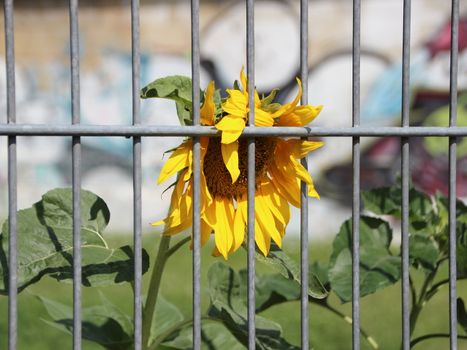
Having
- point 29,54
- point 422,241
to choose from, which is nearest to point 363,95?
point 29,54

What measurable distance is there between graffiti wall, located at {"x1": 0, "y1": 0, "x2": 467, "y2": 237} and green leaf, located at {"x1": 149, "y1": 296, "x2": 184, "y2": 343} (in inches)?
279

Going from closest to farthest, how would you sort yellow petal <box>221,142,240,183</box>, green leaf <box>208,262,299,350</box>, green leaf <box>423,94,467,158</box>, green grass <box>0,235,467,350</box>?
yellow petal <box>221,142,240,183</box>, green leaf <box>208,262,299,350</box>, green grass <box>0,235,467,350</box>, green leaf <box>423,94,467,158</box>

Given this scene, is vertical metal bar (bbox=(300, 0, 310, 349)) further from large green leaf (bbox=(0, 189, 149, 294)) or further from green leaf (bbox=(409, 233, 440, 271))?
green leaf (bbox=(409, 233, 440, 271))

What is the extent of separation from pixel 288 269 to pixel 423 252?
565 millimetres

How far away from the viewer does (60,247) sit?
6.06 feet

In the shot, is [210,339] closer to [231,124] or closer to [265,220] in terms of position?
[265,220]

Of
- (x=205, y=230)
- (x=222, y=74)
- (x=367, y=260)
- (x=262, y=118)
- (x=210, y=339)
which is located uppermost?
(x=222, y=74)

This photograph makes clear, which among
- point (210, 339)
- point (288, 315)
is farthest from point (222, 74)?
point (210, 339)

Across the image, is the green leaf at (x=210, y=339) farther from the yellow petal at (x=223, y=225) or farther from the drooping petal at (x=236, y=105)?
the drooping petal at (x=236, y=105)

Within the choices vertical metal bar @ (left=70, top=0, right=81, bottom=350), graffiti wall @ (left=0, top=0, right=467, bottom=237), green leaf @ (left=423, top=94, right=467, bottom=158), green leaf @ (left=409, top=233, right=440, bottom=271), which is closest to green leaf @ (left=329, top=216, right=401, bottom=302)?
green leaf @ (left=409, top=233, right=440, bottom=271)

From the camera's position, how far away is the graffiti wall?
31.6ft

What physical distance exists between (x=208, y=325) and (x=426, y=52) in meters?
7.78

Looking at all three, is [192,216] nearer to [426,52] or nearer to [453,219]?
[453,219]

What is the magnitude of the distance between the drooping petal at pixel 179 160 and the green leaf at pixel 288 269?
8.9 inches
